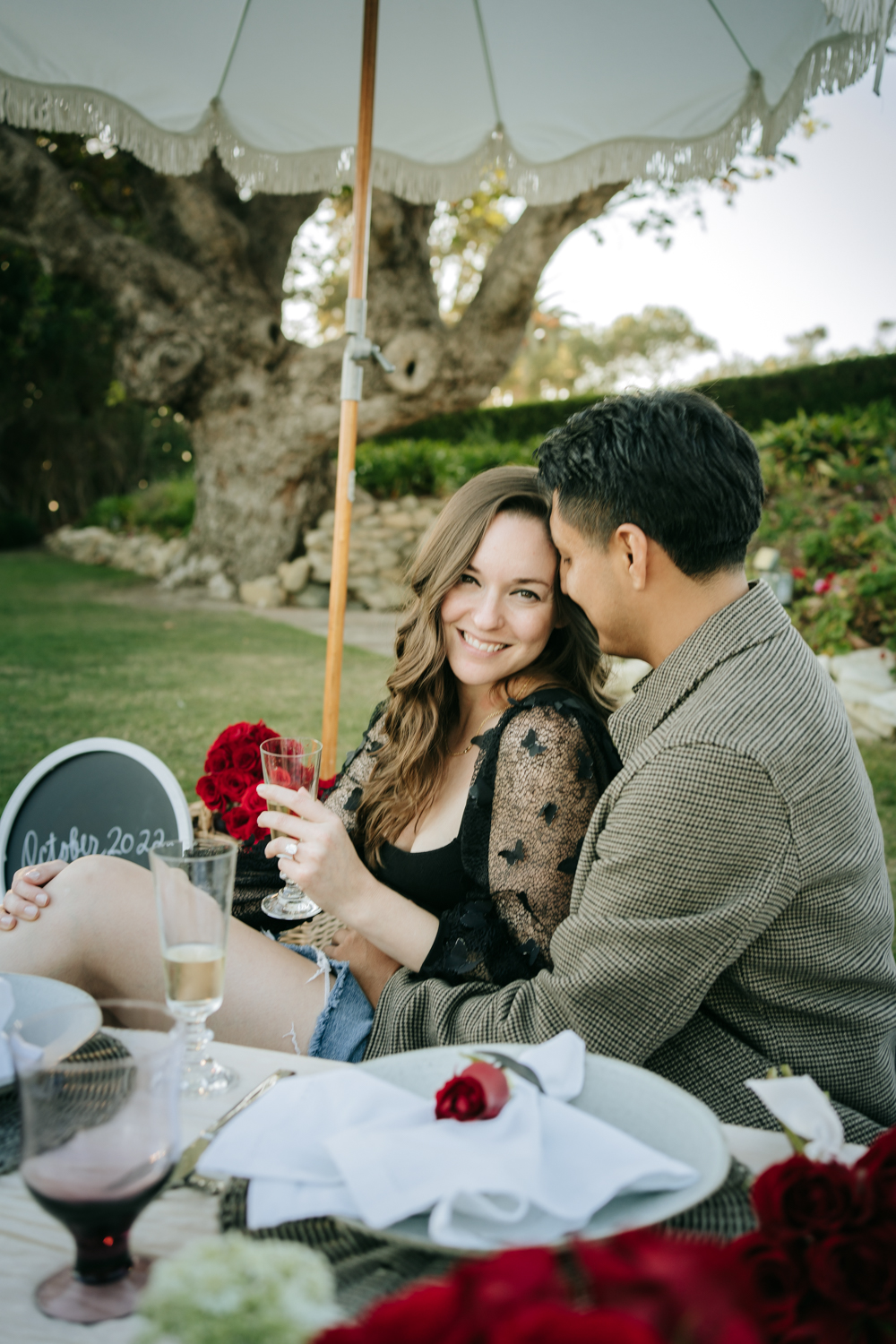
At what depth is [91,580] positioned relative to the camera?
12.5 meters

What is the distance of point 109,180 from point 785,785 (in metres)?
13.0

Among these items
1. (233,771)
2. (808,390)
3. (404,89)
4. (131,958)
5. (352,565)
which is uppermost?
(808,390)

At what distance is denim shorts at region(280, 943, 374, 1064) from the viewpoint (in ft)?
5.82

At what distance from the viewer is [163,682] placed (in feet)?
24.3

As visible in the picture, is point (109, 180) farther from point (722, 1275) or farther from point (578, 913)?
point (722, 1275)

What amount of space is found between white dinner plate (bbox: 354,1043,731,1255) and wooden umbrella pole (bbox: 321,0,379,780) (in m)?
2.10

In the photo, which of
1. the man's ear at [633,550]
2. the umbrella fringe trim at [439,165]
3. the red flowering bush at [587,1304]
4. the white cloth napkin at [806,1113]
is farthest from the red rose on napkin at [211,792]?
the umbrella fringe trim at [439,165]

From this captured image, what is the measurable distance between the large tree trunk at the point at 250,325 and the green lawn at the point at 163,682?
1.90 meters

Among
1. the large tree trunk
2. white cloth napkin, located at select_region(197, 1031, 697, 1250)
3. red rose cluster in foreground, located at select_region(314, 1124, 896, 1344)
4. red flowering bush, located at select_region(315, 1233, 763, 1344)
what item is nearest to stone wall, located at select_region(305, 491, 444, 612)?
the large tree trunk

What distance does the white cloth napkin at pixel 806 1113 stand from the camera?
86 cm

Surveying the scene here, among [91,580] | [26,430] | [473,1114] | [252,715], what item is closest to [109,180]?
[91,580]

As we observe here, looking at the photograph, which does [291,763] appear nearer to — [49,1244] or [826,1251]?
[49,1244]

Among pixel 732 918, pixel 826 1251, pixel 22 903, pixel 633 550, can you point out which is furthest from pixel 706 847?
pixel 22 903

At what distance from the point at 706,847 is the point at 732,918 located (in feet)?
0.36
